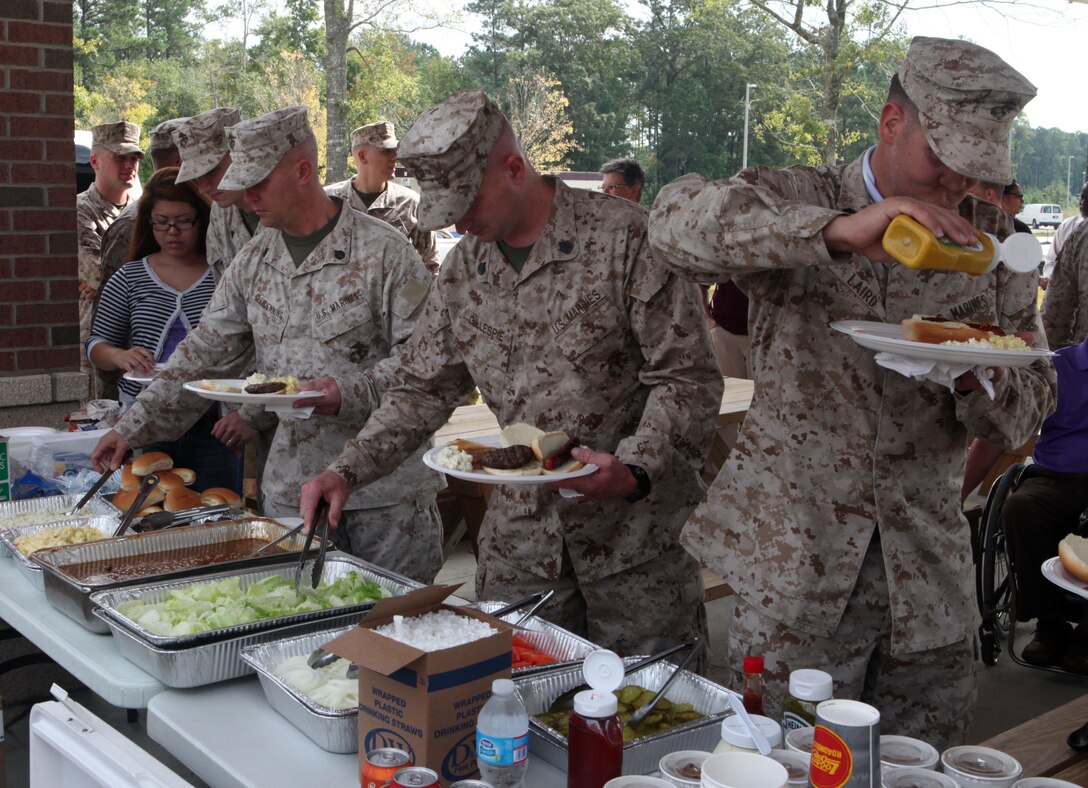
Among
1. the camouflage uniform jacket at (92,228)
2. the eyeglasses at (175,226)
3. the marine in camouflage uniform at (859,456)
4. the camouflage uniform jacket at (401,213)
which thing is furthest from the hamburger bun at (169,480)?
the camouflage uniform jacket at (401,213)

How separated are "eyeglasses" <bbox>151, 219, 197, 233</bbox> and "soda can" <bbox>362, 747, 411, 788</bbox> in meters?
3.09

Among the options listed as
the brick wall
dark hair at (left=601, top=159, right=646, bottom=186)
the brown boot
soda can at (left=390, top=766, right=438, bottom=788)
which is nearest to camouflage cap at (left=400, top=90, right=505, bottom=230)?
soda can at (left=390, top=766, right=438, bottom=788)

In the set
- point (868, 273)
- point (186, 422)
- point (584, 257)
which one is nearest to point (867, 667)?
point (868, 273)

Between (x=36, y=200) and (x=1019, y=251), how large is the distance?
377cm

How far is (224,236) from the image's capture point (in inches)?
167

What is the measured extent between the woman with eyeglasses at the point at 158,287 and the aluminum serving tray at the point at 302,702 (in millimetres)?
2300

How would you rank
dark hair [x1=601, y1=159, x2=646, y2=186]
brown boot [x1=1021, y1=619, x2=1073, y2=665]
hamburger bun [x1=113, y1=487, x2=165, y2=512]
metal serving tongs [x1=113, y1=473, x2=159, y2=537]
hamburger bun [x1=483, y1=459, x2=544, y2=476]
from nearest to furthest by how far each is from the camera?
hamburger bun [x1=483, y1=459, x2=544, y2=476], metal serving tongs [x1=113, y1=473, x2=159, y2=537], hamburger bun [x1=113, y1=487, x2=165, y2=512], brown boot [x1=1021, y1=619, x2=1073, y2=665], dark hair [x1=601, y1=159, x2=646, y2=186]

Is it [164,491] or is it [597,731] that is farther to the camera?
[164,491]

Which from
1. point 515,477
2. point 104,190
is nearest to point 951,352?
point 515,477

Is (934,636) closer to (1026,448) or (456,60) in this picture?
(1026,448)

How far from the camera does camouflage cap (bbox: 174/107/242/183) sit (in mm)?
4043

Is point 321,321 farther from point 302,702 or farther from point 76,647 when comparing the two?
point 302,702

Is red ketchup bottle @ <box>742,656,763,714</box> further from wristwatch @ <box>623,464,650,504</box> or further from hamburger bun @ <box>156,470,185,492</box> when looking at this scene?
hamburger bun @ <box>156,470,185,492</box>

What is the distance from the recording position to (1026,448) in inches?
211
